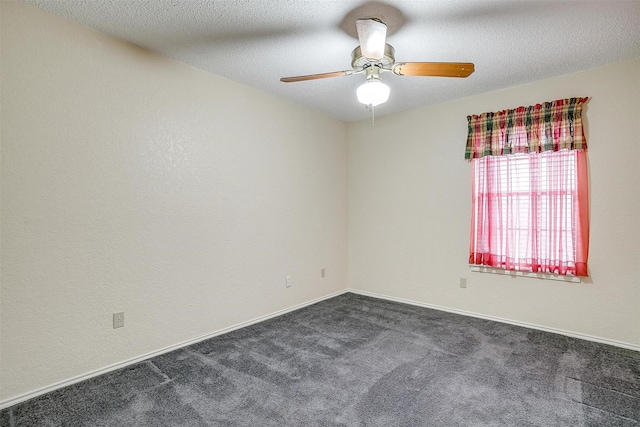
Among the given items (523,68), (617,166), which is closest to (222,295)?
(523,68)

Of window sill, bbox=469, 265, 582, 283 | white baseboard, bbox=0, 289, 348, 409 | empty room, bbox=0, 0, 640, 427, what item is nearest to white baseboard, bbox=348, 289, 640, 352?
empty room, bbox=0, 0, 640, 427

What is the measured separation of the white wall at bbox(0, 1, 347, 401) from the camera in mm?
2020

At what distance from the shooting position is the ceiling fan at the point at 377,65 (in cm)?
191

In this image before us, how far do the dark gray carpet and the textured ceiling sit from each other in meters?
2.40

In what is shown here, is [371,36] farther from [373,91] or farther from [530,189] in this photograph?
[530,189]

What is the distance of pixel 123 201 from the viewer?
2.46 metres

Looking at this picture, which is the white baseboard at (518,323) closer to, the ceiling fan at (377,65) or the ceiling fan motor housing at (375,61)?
the ceiling fan at (377,65)

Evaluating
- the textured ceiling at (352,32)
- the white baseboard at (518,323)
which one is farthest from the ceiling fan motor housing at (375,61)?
the white baseboard at (518,323)

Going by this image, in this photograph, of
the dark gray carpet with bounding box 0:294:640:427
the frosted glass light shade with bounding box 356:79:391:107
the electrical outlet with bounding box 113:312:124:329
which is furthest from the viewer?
the electrical outlet with bounding box 113:312:124:329

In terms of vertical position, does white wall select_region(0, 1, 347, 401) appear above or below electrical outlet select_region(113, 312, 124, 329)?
above

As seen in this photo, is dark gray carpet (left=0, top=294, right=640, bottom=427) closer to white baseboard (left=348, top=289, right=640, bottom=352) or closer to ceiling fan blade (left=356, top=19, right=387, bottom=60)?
white baseboard (left=348, top=289, right=640, bottom=352)

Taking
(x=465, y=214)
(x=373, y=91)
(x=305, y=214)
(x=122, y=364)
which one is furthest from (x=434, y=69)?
(x=122, y=364)

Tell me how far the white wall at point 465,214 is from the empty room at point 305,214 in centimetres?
2

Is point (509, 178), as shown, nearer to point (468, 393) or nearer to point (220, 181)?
point (468, 393)
